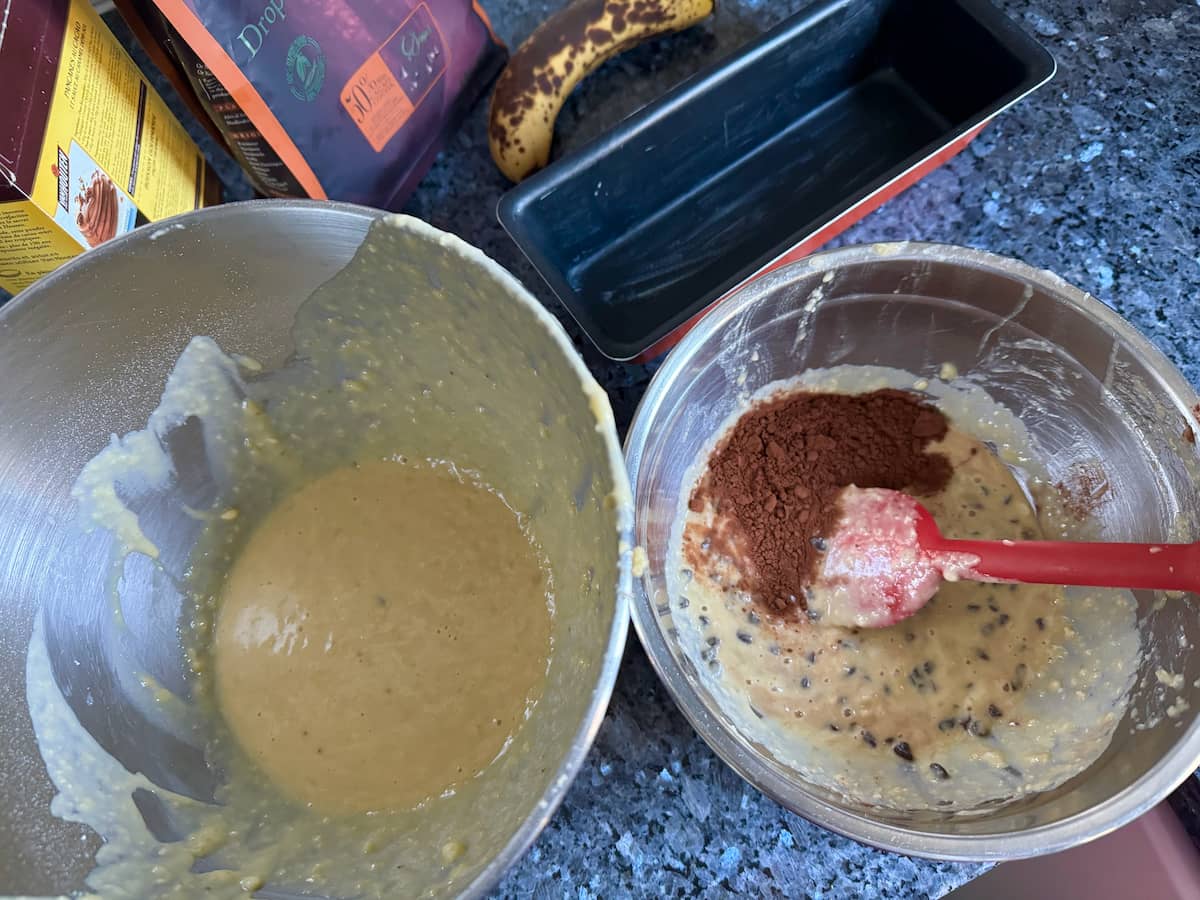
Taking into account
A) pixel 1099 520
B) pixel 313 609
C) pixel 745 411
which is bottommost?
pixel 1099 520

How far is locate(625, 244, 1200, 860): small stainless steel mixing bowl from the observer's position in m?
0.59

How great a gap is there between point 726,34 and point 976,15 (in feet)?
0.90

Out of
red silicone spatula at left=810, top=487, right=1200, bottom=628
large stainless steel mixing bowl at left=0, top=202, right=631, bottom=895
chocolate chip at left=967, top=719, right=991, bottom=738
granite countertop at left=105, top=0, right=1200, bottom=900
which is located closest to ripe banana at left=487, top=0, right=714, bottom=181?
granite countertop at left=105, top=0, right=1200, bottom=900

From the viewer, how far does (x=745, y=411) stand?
787 mm

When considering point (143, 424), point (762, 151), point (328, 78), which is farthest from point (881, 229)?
point (143, 424)

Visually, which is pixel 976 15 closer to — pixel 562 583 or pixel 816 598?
pixel 816 598

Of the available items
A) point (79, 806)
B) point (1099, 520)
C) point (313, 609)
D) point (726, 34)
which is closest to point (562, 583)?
point (313, 609)

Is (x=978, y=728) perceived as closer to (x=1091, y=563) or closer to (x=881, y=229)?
(x=1091, y=563)

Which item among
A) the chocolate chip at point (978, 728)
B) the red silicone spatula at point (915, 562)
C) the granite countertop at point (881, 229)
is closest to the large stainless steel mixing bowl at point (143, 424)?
the granite countertop at point (881, 229)

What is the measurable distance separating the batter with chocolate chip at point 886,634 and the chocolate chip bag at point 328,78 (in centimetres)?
46

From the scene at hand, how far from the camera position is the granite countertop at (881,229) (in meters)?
0.70

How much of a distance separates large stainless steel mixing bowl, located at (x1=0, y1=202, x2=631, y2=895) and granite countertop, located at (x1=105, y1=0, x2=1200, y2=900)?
17 cm

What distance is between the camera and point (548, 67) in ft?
2.82

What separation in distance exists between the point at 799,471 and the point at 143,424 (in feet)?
1.93
